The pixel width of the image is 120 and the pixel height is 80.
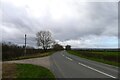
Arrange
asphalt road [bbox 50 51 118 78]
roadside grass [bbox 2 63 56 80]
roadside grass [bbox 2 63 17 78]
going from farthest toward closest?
1. roadside grass [bbox 2 63 17 78]
2. asphalt road [bbox 50 51 118 78]
3. roadside grass [bbox 2 63 56 80]

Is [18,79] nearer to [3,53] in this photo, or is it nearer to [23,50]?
[3,53]

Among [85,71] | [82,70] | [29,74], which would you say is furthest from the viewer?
[82,70]

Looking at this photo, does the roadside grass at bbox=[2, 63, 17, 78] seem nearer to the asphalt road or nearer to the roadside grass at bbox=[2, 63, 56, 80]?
the roadside grass at bbox=[2, 63, 56, 80]

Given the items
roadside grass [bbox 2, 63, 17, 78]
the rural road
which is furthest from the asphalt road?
roadside grass [bbox 2, 63, 17, 78]

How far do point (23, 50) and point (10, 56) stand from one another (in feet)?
41.5

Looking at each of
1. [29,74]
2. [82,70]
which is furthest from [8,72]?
[82,70]

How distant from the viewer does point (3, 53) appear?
4144 cm

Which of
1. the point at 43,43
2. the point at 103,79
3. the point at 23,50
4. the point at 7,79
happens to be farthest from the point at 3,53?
the point at 43,43

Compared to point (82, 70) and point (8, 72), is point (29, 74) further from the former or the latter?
point (82, 70)

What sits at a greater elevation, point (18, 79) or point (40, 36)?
point (40, 36)

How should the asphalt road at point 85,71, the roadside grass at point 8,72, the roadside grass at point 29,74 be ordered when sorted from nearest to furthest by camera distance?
the roadside grass at point 29,74, the asphalt road at point 85,71, the roadside grass at point 8,72

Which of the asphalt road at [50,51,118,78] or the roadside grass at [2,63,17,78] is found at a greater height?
the asphalt road at [50,51,118,78]

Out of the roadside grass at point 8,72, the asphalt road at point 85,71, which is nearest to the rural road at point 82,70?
the asphalt road at point 85,71

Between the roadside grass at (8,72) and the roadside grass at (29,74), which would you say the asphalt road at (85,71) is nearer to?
the roadside grass at (29,74)
